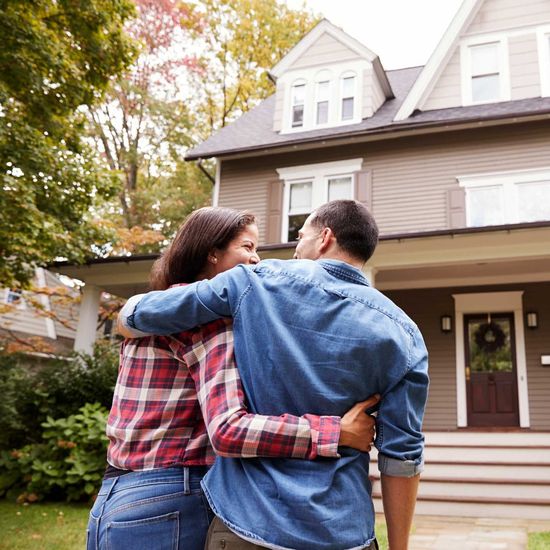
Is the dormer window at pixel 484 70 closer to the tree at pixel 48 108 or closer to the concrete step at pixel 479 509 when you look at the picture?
the tree at pixel 48 108

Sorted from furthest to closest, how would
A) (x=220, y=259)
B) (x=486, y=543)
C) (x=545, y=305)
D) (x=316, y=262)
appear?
(x=545, y=305) → (x=486, y=543) → (x=220, y=259) → (x=316, y=262)

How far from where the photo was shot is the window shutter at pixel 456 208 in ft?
34.4

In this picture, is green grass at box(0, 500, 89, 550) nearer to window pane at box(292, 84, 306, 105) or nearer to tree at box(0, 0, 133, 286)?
tree at box(0, 0, 133, 286)

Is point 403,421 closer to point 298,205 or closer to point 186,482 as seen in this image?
point 186,482

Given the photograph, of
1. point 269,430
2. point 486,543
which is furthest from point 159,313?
point 486,543

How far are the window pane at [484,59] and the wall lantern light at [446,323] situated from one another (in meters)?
5.19

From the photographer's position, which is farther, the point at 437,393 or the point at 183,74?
the point at 183,74

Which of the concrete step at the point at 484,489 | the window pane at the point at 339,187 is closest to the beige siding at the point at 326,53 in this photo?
the window pane at the point at 339,187

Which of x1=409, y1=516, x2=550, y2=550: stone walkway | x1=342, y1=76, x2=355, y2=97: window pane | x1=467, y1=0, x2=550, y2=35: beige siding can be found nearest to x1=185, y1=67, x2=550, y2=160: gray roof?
x1=342, y1=76, x2=355, y2=97: window pane

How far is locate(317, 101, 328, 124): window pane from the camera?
1262 centimetres

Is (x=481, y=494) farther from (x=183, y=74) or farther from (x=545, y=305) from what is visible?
(x=183, y=74)

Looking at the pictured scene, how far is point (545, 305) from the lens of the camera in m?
10.0

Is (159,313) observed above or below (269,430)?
above

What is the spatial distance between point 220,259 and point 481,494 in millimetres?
6369
